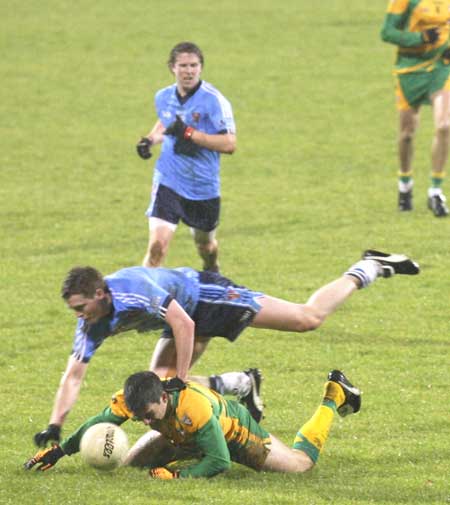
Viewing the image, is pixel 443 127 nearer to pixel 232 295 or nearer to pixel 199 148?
pixel 199 148

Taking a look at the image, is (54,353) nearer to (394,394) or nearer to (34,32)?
(394,394)

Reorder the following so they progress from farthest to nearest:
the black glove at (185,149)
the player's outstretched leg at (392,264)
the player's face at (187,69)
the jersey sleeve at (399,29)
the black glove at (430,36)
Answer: the jersey sleeve at (399,29)
the black glove at (430,36)
the black glove at (185,149)
the player's face at (187,69)
the player's outstretched leg at (392,264)

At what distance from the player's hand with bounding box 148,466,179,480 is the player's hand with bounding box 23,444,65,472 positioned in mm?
611

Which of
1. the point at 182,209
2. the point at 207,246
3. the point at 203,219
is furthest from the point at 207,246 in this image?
the point at 182,209

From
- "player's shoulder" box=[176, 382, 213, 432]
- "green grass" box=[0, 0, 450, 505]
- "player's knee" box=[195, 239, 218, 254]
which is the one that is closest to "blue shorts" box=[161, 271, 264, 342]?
"green grass" box=[0, 0, 450, 505]

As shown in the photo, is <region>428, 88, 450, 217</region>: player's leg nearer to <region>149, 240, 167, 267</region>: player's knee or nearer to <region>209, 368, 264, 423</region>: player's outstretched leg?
<region>149, 240, 167, 267</region>: player's knee

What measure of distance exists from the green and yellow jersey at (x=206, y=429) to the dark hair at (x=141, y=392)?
0.94 feet

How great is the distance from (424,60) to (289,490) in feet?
32.3

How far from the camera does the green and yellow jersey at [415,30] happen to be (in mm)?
18250

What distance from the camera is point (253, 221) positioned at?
19.9 metres

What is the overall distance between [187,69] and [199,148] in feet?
2.64

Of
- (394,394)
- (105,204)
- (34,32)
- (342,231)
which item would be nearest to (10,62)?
(34,32)

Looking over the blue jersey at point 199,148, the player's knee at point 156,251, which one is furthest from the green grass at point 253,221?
the blue jersey at point 199,148

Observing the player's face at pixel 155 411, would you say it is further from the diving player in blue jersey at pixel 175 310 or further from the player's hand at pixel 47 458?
the player's hand at pixel 47 458
